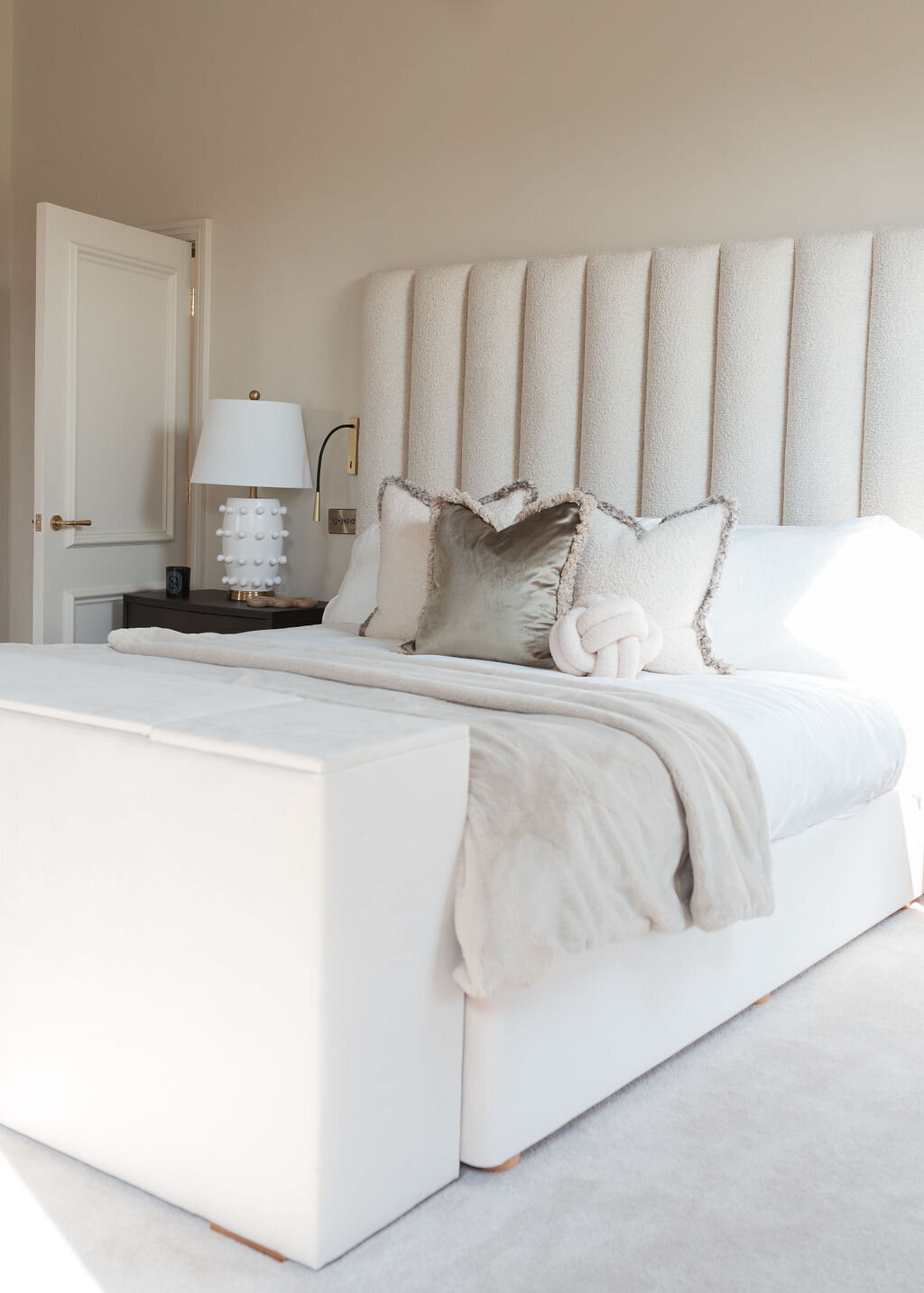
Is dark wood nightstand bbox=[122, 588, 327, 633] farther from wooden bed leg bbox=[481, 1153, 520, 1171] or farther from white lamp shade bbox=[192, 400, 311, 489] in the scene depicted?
wooden bed leg bbox=[481, 1153, 520, 1171]

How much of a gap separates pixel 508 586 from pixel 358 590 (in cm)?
87

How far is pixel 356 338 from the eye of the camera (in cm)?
409

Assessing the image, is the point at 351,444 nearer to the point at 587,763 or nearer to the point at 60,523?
the point at 60,523

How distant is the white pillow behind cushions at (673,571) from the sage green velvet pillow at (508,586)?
64 millimetres

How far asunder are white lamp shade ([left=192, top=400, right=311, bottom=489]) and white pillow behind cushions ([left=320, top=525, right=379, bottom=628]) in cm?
49

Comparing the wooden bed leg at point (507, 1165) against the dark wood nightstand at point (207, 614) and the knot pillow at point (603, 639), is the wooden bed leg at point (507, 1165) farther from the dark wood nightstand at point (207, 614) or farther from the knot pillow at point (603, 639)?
the dark wood nightstand at point (207, 614)

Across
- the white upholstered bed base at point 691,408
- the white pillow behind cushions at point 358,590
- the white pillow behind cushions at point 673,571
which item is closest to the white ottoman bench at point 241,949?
the white upholstered bed base at point 691,408

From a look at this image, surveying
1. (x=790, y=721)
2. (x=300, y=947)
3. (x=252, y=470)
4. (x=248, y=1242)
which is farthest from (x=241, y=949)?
(x=252, y=470)

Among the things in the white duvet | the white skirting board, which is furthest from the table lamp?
the white skirting board

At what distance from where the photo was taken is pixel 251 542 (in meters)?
4.01

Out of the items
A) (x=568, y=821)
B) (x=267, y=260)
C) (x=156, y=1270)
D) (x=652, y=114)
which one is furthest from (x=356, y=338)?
(x=156, y=1270)

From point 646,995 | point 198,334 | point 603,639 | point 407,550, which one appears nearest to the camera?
point 646,995

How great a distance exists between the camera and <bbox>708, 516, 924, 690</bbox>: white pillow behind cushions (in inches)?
108

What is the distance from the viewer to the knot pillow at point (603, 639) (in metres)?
2.58
